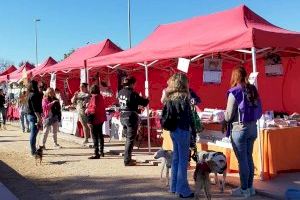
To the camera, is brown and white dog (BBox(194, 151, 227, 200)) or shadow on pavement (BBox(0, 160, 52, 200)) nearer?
brown and white dog (BBox(194, 151, 227, 200))

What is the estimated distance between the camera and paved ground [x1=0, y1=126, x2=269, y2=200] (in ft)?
24.1

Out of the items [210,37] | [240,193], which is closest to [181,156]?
[240,193]

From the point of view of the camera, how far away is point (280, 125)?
8.31 metres

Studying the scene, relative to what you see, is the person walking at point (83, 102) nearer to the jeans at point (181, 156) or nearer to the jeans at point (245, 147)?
the jeans at point (181, 156)

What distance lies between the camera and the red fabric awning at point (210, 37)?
7.85 metres

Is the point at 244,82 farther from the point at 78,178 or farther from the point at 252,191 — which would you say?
the point at 78,178

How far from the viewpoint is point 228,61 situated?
12.3 m

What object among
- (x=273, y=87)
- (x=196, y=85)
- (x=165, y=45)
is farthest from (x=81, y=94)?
(x=273, y=87)

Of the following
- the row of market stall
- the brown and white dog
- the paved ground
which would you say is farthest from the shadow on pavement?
the row of market stall

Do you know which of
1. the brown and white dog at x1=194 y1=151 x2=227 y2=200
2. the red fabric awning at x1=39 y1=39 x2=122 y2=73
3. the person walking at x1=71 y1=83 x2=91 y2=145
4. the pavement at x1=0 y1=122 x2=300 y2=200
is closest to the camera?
the brown and white dog at x1=194 y1=151 x2=227 y2=200

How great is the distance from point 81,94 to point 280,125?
6627mm

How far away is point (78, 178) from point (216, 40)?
3404mm

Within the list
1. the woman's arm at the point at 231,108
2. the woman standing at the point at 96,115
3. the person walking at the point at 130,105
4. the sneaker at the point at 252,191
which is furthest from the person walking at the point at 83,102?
the sneaker at the point at 252,191

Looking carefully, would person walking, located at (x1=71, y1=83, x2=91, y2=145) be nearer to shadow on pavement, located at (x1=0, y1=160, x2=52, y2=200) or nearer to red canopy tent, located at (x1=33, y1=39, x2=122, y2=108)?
red canopy tent, located at (x1=33, y1=39, x2=122, y2=108)
